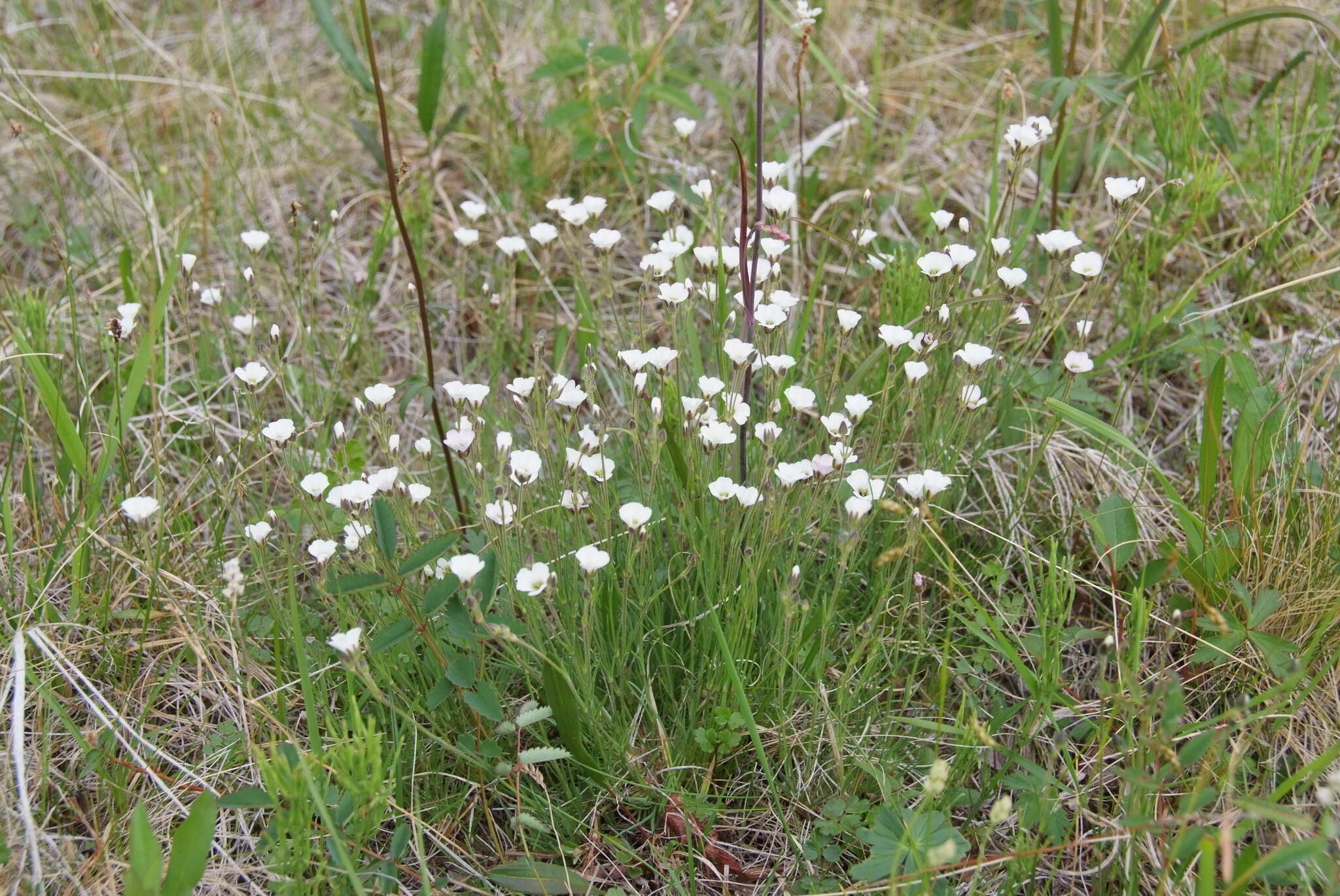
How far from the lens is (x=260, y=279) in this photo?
3166 millimetres

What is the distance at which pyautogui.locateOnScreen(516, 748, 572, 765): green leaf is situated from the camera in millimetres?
1661

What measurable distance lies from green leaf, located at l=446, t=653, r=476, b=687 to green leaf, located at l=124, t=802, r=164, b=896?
A: 0.48 meters

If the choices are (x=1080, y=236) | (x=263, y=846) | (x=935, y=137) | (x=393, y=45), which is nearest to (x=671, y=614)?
(x=263, y=846)

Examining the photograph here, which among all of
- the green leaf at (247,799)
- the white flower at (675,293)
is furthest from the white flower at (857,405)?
the green leaf at (247,799)

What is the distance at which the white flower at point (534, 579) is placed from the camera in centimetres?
163

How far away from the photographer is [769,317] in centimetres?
194

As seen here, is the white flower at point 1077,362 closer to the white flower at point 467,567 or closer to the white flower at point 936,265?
the white flower at point 936,265

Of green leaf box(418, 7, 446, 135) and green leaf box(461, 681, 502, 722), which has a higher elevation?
green leaf box(418, 7, 446, 135)

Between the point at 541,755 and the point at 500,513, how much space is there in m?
0.40

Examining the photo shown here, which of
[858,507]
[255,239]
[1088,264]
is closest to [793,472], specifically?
[858,507]

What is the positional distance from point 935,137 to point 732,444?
1822mm

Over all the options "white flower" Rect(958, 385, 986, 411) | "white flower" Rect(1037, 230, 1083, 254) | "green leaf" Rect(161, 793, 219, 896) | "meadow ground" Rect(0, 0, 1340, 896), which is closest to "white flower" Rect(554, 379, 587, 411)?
"meadow ground" Rect(0, 0, 1340, 896)

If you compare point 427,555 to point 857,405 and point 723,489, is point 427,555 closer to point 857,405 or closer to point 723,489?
point 723,489

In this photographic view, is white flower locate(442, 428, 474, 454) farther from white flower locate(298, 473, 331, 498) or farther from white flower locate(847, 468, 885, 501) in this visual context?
white flower locate(847, 468, 885, 501)
